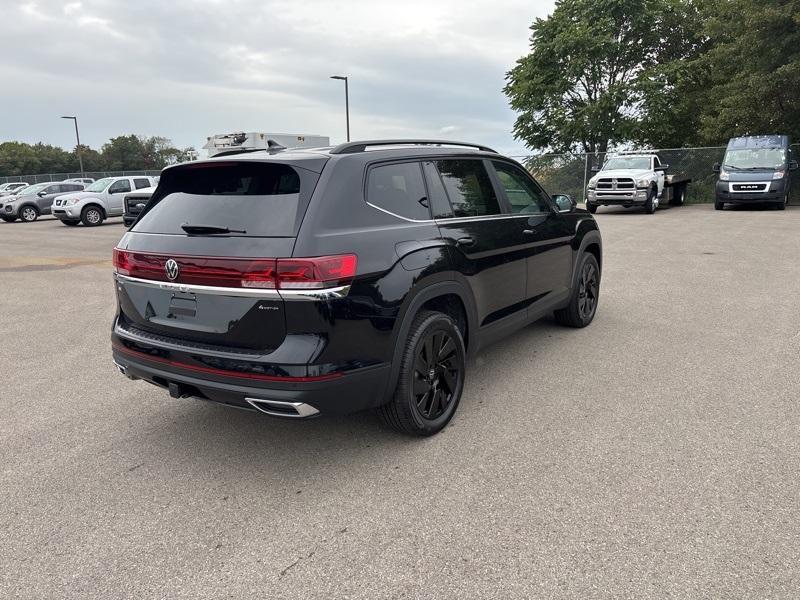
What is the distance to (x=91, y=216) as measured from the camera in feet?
71.9

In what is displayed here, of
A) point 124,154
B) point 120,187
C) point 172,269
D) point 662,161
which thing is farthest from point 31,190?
point 124,154

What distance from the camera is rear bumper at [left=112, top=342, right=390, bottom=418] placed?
2865mm

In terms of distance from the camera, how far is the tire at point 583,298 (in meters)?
5.70

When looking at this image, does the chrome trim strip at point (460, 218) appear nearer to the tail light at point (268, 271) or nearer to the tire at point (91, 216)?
the tail light at point (268, 271)

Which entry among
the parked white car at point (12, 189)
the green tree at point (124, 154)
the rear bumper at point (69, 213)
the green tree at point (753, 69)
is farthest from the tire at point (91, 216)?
the green tree at point (124, 154)

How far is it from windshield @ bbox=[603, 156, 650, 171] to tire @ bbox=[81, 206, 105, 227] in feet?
61.0

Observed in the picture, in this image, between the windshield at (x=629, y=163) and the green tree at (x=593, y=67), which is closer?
the windshield at (x=629, y=163)

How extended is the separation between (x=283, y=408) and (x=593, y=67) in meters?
30.4

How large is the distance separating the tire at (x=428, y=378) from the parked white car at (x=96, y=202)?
2048 cm

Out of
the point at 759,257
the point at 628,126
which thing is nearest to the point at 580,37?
the point at 628,126

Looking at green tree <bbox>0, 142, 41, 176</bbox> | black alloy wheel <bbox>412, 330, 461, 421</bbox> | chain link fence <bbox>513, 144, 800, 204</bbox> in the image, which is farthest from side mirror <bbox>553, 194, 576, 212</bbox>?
green tree <bbox>0, 142, 41, 176</bbox>

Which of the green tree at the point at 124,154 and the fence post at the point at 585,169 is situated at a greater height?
the green tree at the point at 124,154

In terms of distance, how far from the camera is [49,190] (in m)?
26.9

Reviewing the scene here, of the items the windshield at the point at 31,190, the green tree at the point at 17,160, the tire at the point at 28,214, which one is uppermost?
the green tree at the point at 17,160
